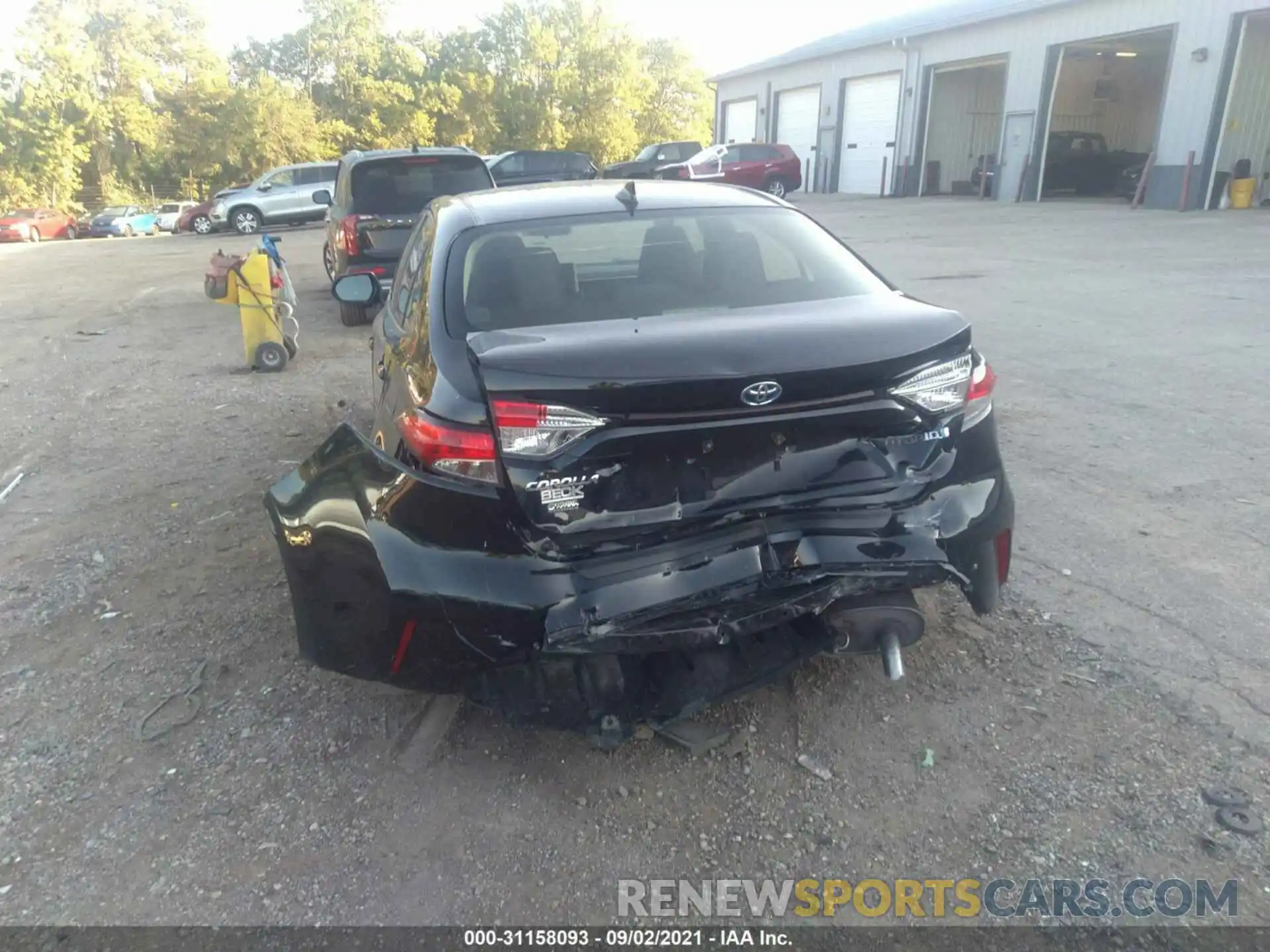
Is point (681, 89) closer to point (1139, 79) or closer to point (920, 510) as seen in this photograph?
point (1139, 79)

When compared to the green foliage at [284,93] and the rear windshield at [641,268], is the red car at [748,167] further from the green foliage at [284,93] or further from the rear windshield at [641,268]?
the rear windshield at [641,268]

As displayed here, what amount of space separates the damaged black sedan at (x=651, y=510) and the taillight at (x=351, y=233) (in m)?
7.01

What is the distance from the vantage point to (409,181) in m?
9.90

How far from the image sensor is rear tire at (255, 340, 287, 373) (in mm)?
7867

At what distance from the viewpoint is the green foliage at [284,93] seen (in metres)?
41.1

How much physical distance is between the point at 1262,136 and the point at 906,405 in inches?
893

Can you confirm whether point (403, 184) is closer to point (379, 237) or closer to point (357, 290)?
point (379, 237)

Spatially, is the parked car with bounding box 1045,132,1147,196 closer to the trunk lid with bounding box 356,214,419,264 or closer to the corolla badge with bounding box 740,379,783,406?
the trunk lid with bounding box 356,214,419,264

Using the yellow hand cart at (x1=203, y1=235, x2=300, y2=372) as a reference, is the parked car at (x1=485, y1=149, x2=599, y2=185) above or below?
above

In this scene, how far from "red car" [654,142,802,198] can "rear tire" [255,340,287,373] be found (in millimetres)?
19407

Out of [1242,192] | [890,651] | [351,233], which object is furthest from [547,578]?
[1242,192]

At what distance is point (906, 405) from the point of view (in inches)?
101

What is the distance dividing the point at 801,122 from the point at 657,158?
629 cm

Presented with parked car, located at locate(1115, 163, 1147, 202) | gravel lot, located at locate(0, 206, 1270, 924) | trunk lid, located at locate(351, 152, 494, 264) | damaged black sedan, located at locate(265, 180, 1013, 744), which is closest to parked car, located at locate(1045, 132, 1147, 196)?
parked car, located at locate(1115, 163, 1147, 202)
